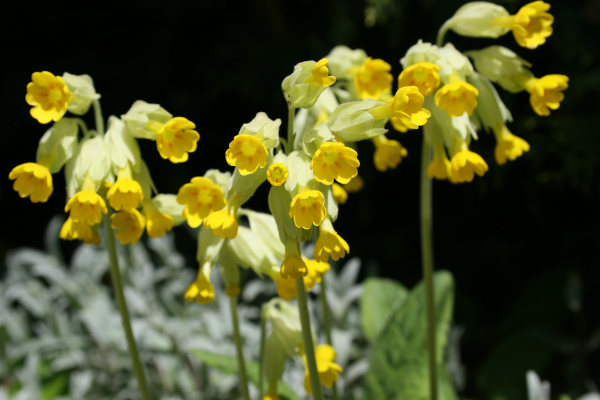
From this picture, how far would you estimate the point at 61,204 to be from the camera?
3.80m

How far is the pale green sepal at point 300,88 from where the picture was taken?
3.84 ft

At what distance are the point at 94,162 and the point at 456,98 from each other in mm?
829

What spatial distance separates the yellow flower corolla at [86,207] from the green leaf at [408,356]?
1.14m

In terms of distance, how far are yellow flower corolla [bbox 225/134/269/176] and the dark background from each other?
1878 mm

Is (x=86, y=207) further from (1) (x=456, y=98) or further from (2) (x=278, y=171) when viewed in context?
(1) (x=456, y=98)

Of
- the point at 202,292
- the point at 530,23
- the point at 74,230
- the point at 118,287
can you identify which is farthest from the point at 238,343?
the point at 530,23

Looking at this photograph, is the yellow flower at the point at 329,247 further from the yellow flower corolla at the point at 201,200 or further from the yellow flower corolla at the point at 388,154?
the yellow flower corolla at the point at 388,154

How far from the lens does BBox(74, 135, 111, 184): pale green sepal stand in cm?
131

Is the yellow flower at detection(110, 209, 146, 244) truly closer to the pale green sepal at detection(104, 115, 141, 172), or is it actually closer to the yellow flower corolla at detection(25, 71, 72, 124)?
the pale green sepal at detection(104, 115, 141, 172)

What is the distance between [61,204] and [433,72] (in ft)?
10.1

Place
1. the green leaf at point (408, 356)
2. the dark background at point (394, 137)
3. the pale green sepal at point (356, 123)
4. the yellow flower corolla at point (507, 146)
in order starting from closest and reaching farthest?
the pale green sepal at point (356, 123) → the yellow flower corolla at point (507, 146) → the green leaf at point (408, 356) → the dark background at point (394, 137)

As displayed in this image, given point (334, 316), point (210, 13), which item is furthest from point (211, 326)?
point (210, 13)

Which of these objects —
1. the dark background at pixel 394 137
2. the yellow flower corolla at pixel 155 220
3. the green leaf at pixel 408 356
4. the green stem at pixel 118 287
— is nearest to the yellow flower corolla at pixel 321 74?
the yellow flower corolla at pixel 155 220

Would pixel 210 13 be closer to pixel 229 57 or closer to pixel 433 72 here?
pixel 229 57
